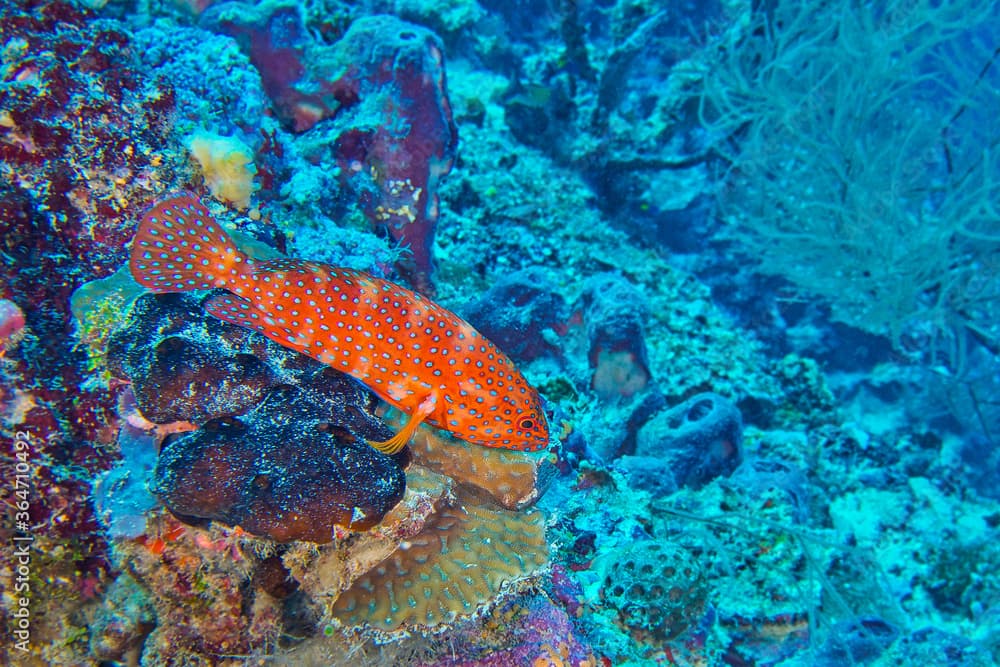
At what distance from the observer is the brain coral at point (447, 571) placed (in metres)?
3.00

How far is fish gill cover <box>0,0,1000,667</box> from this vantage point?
2.96m

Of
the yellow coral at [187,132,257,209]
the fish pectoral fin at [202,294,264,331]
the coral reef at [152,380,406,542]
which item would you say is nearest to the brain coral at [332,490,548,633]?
the coral reef at [152,380,406,542]

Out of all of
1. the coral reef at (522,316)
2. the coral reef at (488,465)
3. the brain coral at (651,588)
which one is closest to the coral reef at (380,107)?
the coral reef at (522,316)

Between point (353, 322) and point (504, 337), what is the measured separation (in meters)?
2.52

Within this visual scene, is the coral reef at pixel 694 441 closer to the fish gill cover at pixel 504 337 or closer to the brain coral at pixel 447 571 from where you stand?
the fish gill cover at pixel 504 337

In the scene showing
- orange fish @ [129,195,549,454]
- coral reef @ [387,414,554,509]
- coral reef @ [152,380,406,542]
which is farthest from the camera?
coral reef @ [387,414,554,509]

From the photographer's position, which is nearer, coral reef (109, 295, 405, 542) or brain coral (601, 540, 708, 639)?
coral reef (109, 295, 405, 542)

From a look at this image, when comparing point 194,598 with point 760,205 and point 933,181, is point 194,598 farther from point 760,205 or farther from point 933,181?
point 933,181

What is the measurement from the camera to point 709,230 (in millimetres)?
9117

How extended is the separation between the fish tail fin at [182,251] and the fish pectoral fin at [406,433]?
144 centimetres

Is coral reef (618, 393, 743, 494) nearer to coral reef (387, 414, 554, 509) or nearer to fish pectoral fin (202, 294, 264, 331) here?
coral reef (387, 414, 554, 509)

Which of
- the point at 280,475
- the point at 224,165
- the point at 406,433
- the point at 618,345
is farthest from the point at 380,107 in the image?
the point at 280,475

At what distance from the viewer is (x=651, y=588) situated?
12.6ft

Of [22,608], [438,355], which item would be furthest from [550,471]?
[22,608]
